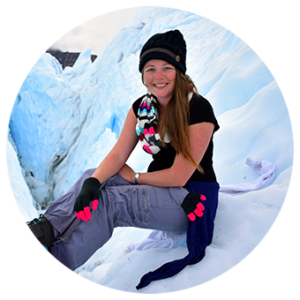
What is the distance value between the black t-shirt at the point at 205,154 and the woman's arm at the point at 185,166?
27 millimetres

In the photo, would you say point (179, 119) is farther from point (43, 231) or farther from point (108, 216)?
point (43, 231)

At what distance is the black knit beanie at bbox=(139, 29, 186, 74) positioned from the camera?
2.72 feet

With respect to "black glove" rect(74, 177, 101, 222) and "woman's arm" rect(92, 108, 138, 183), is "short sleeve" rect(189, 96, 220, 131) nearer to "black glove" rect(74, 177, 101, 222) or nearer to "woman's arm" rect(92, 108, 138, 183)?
"woman's arm" rect(92, 108, 138, 183)

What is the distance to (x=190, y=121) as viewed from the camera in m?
0.84

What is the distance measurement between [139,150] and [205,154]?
0.91 meters

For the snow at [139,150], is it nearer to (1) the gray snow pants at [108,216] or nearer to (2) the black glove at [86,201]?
(1) the gray snow pants at [108,216]

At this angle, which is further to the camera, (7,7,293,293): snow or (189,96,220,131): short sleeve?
(7,7,293,293): snow

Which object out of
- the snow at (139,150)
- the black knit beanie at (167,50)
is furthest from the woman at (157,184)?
the snow at (139,150)

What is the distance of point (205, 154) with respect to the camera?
949 millimetres

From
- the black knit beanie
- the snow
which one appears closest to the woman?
the black knit beanie

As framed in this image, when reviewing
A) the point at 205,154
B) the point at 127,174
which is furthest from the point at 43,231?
the point at 205,154

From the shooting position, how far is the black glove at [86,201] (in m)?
0.80

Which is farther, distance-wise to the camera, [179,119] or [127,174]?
[127,174]

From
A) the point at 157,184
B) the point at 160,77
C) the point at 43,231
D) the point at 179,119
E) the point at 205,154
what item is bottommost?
the point at 43,231
